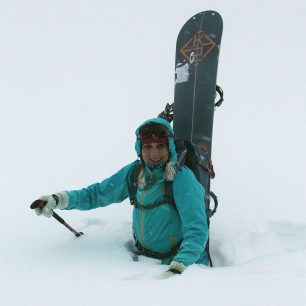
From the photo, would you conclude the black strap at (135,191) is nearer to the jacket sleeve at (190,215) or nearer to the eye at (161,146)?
the jacket sleeve at (190,215)

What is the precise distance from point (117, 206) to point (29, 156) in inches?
254

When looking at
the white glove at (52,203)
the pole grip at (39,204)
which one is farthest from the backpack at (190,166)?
the pole grip at (39,204)

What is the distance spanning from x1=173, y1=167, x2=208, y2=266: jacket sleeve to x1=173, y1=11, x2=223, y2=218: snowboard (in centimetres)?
115

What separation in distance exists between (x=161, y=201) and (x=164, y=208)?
0.06 metres

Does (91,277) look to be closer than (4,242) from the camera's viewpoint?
Yes

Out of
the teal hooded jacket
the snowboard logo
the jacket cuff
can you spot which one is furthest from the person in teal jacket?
the snowboard logo

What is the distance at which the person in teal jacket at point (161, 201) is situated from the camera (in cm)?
290

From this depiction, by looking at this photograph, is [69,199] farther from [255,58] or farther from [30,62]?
[30,62]

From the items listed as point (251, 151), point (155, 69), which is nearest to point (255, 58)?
point (155, 69)

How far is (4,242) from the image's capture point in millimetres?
3268

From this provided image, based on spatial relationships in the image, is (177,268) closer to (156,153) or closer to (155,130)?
(156,153)

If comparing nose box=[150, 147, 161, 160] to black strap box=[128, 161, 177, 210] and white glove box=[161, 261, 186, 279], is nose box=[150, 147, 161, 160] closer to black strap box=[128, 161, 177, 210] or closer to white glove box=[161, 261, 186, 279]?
black strap box=[128, 161, 177, 210]

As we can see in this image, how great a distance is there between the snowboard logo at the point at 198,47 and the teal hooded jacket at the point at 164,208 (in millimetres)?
1630

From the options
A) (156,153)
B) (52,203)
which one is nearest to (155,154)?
(156,153)
